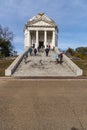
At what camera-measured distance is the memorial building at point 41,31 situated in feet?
238

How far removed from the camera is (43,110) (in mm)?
11883

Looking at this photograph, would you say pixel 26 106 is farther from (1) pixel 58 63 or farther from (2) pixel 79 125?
(1) pixel 58 63

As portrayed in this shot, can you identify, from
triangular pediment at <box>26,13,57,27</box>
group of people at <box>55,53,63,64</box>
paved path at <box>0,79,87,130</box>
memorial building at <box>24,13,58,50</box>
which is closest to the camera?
paved path at <box>0,79,87,130</box>

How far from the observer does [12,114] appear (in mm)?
11305

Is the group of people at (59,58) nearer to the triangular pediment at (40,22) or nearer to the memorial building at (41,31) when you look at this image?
the memorial building at (41,31)

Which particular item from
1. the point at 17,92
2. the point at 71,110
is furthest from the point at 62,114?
the point at 17,92

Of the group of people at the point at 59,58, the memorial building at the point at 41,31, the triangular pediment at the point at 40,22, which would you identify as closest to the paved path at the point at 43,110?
the group of people at the point at 59,58

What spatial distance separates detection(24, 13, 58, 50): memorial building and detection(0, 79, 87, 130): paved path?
55959 mm

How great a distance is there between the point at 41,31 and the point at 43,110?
63.0 m

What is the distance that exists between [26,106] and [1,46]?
6779 cm

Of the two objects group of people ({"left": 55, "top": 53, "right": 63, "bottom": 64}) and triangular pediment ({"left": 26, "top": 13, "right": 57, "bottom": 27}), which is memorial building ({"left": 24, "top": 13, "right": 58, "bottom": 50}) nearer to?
triangular pediment ({"left": 26, "top": 13, "right": 57, "bottom": 27})

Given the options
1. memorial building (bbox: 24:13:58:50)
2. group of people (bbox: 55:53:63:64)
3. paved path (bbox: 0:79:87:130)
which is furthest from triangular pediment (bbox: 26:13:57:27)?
paved path (bbox: 0:79:87:130)

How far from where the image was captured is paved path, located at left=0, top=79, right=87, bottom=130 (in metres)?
10.0

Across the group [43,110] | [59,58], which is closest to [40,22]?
[59,58]
